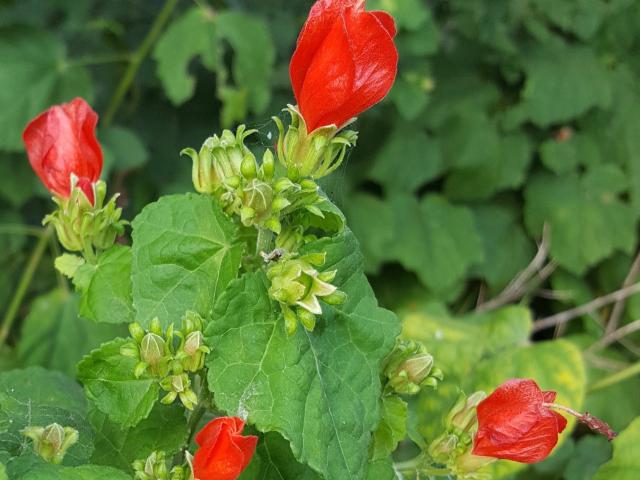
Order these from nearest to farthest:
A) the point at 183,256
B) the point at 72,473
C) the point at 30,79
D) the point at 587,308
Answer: the point at 72,473 → the point at 183,256 → the point at 30,79 → the point at 587,308

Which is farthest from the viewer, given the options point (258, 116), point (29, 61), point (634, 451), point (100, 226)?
point (258, 116)

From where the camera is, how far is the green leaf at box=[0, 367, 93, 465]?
628 mm

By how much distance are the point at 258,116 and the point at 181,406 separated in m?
1.27

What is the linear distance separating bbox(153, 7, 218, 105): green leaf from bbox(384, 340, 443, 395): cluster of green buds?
1.06 meters

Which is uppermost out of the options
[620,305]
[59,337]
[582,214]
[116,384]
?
[116,384]

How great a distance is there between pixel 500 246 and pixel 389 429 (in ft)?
4.90

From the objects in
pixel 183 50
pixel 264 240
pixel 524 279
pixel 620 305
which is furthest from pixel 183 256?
pixel 620 305

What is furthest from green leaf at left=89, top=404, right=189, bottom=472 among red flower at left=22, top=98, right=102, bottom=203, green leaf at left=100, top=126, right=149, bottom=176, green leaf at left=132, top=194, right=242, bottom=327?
green leaf at left=100, top=126, right=149, bottom=176

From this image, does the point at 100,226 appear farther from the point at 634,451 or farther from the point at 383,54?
the point at 634,451

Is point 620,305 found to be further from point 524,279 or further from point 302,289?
point 302,289

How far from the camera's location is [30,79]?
160 centimetres

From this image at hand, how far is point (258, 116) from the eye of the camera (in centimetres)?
187

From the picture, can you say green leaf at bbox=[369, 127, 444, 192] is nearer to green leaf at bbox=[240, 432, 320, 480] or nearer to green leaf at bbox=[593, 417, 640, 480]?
green leaf at bbox=[593, 417, 640, 480]

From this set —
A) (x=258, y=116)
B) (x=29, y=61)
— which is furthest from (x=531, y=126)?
(x=29, y=61)
